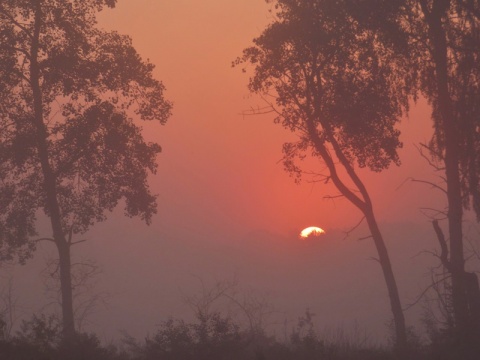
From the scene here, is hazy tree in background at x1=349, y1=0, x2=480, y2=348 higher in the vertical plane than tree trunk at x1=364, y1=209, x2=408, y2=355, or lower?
higher

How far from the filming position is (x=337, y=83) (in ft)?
83.8

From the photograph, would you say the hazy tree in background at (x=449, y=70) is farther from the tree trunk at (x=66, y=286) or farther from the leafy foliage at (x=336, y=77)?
the tree trunk at (x=66, y=286)

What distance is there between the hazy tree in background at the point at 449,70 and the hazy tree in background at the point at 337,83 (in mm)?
837

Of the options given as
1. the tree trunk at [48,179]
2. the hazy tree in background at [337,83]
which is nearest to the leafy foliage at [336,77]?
the hazy tree in background at [337,83]

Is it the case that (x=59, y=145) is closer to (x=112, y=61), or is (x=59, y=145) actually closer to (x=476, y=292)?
(x=112, y=61)

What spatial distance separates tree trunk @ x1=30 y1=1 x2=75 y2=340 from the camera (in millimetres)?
24797

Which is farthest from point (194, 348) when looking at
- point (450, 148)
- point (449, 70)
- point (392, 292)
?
point (449, 70)

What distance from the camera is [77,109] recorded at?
26.6 metres

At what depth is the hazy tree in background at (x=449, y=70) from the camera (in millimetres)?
21625

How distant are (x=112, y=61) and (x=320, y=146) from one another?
8.47 meters

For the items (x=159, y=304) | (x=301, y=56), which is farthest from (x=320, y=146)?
(x=159, y=304)

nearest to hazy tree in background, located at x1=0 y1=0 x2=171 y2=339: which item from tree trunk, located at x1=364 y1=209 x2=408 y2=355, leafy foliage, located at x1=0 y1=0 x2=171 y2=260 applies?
leafy foliage, located at x1=0 y1=0 x2=171 y2=260

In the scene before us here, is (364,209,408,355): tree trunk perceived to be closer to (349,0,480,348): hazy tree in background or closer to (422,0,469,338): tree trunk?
(422,0,469,338): tree trunk

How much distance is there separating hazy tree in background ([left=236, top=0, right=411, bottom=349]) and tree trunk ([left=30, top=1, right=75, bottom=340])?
Answer: 749 centimetres
